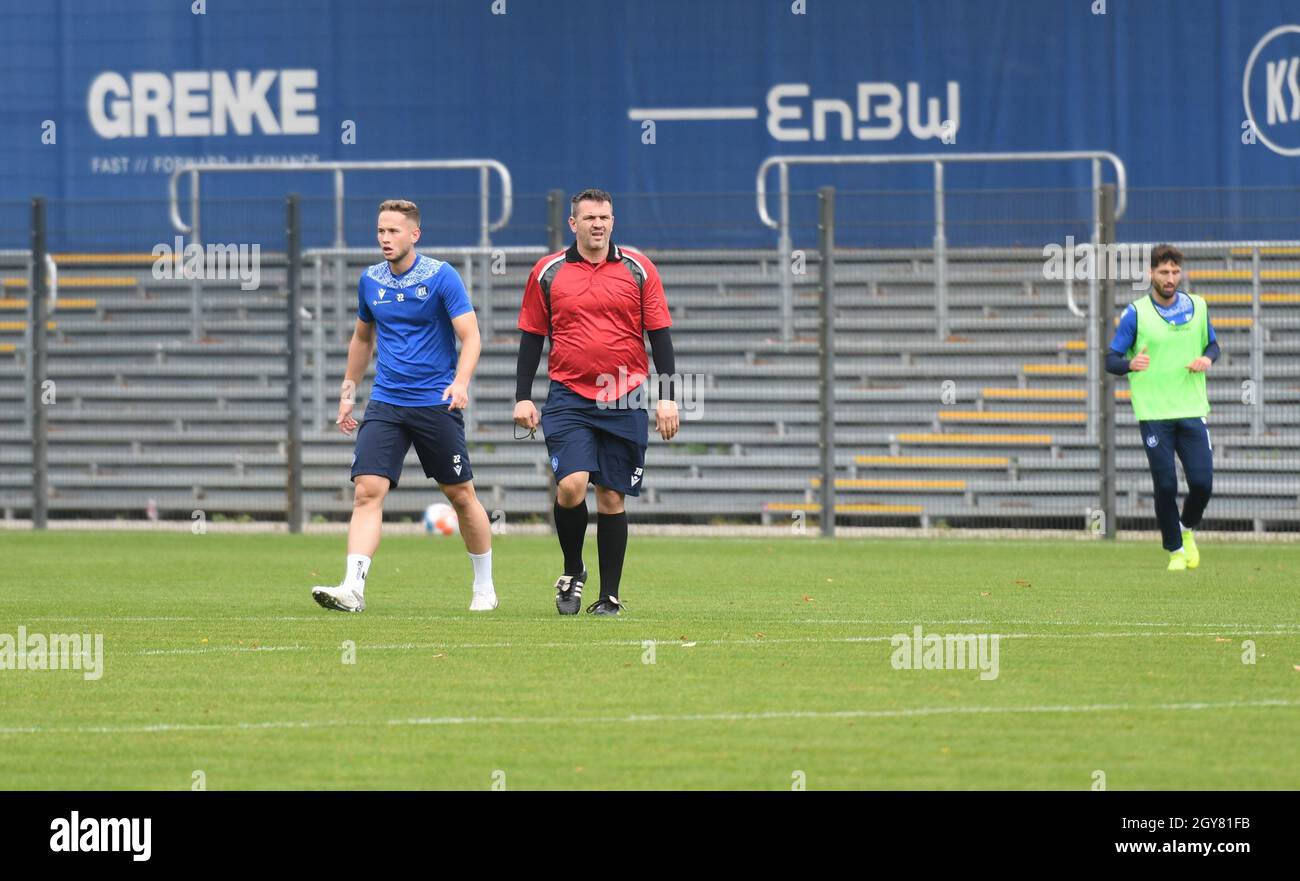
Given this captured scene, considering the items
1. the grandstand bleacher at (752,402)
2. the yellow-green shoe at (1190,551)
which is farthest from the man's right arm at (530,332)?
the grandstand bleacher at (752,402)

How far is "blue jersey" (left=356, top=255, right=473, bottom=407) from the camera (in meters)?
11.0

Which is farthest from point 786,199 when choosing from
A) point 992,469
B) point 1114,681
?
point 1114,681

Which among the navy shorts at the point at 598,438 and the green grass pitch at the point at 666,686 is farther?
the navy shorts at the point at 598,438

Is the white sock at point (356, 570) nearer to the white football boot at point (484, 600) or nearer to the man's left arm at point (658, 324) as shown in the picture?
the white football boot at point (484, 600)

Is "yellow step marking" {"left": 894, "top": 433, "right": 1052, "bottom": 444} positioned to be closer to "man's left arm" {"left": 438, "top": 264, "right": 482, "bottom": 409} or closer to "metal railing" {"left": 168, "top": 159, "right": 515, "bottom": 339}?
"metal railing" {"left": 168, "top": 159, "right": 515, "bottom": 339}

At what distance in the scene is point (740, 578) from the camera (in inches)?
535

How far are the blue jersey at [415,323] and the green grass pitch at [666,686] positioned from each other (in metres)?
1.17

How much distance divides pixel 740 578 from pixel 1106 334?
5.69m

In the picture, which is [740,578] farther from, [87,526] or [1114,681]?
[87,526]

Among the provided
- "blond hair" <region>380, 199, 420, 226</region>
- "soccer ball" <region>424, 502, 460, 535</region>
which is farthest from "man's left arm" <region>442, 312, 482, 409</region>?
"soccer ball" <region>424, 502, 460, 535</region>

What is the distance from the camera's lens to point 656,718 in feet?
23.6

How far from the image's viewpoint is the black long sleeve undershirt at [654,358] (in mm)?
10664

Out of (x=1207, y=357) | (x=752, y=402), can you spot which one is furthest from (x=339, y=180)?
(x=1207, y=357)
